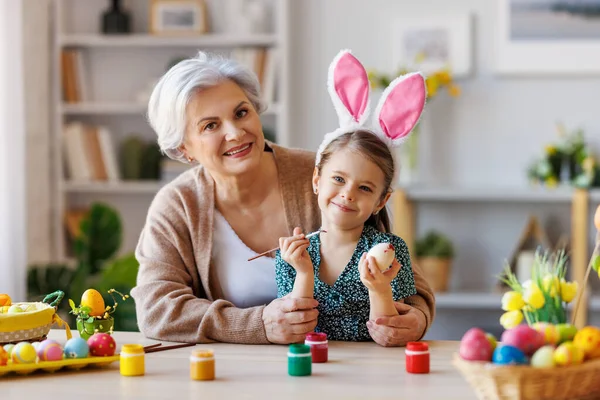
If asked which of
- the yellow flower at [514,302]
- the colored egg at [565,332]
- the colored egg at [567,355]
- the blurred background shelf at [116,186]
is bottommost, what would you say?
the colored egg at [567,355]

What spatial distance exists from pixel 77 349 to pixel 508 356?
2.71 feet

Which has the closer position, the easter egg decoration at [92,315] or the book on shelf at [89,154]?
the easter egg decoration at [92,315]

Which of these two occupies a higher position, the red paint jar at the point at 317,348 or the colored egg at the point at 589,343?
the colored egg at the point at 589,343

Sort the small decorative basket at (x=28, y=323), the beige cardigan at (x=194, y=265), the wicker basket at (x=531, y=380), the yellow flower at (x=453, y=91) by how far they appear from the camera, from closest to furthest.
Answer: the wicker basket at (x=531, y=380), the small decorative basket at (x=28, y=323), the beige cardigan at (x=194, y=265), the yellow flower at (x=453, y=91)

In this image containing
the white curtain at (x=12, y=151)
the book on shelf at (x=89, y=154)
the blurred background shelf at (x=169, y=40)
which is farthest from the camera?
the book on shelf at (x=89, y=154)

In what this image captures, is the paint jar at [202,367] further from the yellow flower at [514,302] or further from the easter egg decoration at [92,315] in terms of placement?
the yellow flower at [514,302]

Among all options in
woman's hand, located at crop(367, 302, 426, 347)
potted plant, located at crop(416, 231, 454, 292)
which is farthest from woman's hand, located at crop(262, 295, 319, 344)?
potted plant, located at crop(416, 231, 454, 292)

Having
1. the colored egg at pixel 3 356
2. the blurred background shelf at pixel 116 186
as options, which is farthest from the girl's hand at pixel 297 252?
the blurred background shelf at pixel 116 186

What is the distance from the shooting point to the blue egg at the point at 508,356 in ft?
4.50

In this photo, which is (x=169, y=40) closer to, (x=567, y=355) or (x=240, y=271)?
(x=240, y=271)

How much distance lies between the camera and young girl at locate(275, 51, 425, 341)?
191cm

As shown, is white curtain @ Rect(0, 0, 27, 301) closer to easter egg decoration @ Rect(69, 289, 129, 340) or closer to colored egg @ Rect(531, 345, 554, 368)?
easter egg decoration @ Rect(69, 289, 129, 340)

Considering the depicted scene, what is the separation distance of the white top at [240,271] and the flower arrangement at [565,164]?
2369 millimetres

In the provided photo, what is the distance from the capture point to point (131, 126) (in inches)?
187
